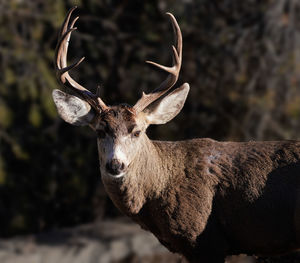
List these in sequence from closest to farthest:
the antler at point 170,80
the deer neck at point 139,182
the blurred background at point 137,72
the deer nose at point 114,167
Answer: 1. the deer nose at point 114,167
2. the deer neck at point 139,182
3. the antler at point 170,80
4. the blurred background at point 137,72

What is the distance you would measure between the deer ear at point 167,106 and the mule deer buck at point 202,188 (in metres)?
0.21

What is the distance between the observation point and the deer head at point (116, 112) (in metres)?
5.53

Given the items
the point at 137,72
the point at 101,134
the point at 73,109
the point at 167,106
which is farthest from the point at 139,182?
the point at 137,72

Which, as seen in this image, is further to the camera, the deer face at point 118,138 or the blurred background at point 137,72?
the blurred background at point 137,72

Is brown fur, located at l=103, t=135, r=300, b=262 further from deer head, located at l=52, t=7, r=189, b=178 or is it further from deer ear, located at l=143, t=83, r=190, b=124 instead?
deer ear, located at l=143, t=83, r=190, b=124

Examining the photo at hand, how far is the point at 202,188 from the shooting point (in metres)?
5.61

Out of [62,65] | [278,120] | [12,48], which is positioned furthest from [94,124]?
[278,120]

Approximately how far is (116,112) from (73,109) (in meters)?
0.46

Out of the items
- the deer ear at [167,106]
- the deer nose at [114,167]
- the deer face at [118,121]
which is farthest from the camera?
the deer ear at [167,106]

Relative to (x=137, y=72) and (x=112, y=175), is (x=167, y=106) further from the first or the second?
(x=137, y=72)

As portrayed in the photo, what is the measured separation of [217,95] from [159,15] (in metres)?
1.89

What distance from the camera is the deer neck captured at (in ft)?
18.4

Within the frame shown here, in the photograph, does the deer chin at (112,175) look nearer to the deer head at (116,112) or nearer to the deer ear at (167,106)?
the deer head at (116,112)

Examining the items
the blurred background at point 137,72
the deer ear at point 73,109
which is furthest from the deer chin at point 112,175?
the blurred background at point 137,72
